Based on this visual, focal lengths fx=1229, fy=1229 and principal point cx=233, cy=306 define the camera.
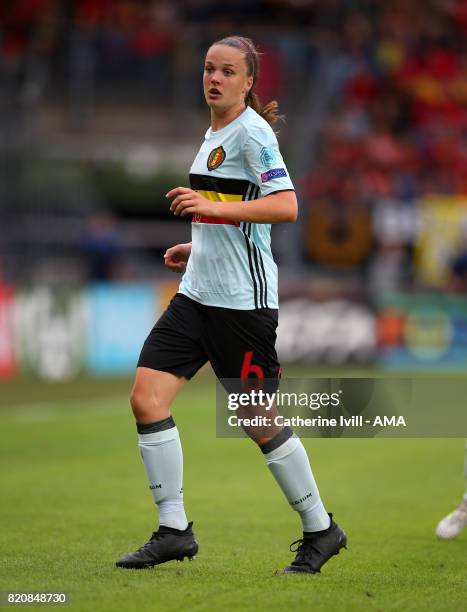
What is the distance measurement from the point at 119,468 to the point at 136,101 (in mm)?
14322

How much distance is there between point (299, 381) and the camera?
564cm

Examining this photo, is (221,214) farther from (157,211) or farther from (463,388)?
(157,211)

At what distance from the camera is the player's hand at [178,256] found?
19.0ft

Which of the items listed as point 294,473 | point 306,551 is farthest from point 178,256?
point 306,551

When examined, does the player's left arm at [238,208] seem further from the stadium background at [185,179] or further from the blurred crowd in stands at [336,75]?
the blurred crowd in stands at [336,75]

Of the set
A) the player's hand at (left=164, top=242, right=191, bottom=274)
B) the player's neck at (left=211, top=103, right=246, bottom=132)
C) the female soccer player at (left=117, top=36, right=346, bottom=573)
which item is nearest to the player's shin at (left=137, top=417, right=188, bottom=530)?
the female soccer player at (left=117, top=36, right=346, bottom=573)

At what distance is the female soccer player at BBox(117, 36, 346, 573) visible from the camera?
5.34 meters

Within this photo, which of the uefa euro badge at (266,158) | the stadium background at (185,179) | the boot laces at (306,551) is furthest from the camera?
the stadium background at (185,179)

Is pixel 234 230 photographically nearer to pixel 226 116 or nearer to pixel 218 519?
pixel 226 116

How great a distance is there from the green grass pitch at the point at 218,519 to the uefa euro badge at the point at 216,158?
1.80 m

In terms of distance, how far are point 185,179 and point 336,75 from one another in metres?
4.49

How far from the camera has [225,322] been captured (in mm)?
5398

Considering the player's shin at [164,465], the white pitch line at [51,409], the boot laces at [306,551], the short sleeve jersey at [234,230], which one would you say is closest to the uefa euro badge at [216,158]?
the short sleeve jersey at [234,230]

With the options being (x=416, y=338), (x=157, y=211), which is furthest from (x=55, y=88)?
(x=416, y=338)
